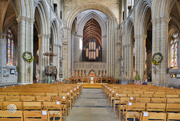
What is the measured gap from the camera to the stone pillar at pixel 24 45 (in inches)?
468

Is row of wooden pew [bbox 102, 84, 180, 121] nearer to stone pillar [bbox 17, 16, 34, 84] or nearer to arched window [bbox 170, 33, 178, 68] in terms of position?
stone pillar [bbox 17, 16, 34, 84]

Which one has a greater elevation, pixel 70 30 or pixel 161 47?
pixel 70 30


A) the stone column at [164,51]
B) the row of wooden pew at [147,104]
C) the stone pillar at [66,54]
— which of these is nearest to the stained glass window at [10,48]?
the stone pillar at [66,54]

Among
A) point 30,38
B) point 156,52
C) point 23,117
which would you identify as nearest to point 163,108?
point 23,117

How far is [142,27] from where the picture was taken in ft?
56.8

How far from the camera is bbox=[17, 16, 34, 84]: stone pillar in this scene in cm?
1189

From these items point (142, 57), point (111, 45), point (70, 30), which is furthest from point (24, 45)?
point (111, 45)

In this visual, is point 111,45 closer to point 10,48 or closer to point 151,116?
point 10,48

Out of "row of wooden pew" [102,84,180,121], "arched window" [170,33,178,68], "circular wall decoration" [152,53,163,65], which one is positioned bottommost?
"row of wooden pew" [102,84,180,121]

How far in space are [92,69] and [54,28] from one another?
46.6 feet

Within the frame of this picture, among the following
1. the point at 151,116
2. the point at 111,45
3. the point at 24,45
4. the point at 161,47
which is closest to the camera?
the point at 151,116

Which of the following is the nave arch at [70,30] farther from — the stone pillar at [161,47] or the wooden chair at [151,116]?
the wooden chair at [151,116]

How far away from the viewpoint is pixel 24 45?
12.2 metres

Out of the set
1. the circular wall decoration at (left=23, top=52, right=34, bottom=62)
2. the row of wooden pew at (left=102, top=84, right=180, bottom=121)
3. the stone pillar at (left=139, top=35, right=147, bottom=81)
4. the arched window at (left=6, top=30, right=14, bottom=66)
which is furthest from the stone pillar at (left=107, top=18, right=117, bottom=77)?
the row of wooden pew at (left=102, top=84, right=180, bottom=121)
